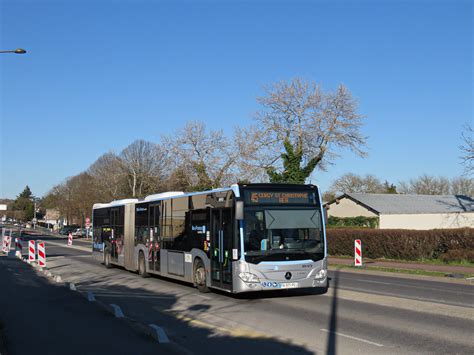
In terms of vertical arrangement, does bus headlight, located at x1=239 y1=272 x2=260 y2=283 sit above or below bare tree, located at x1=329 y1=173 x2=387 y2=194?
below

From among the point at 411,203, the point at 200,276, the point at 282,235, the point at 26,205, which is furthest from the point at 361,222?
the point at 26,205

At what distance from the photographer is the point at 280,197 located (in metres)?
14.4

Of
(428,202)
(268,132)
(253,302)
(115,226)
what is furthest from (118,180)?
(253,302)

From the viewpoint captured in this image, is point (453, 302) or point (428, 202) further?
point (428, 202)

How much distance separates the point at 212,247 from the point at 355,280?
7467mm

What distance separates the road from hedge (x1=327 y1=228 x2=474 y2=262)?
30.6ft

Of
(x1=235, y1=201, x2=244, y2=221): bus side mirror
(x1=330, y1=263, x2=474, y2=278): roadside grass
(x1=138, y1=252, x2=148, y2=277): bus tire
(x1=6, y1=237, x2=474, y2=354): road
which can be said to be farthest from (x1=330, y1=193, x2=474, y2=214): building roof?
(x1=235, y1=201, x2=244, y2=221): bus side mirror

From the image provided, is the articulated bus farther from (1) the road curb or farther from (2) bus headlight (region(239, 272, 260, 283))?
(1) the road curb

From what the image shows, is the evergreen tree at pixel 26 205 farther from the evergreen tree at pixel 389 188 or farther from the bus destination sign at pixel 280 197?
the bus destination sign at pixel 280 197

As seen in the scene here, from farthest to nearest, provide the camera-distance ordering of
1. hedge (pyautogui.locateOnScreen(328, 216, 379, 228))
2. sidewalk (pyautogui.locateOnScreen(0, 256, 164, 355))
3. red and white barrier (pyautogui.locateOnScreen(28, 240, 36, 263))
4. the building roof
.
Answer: the building roof < hedge (pyautogui.locateOnScreen(328, 216, 379, 228)) < red and white barrier (pyautogui.locateOnScreen(28, 240, 36, 263)) < sidewalk (pyautogui.locateOnScreen(0, 256, 164, 355))

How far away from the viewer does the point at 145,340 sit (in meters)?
8.95

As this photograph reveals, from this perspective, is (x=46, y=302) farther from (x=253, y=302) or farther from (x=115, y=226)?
(x=115, y=226)

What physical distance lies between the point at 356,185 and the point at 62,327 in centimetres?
8661

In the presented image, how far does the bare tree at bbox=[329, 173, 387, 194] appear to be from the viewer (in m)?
93.4
